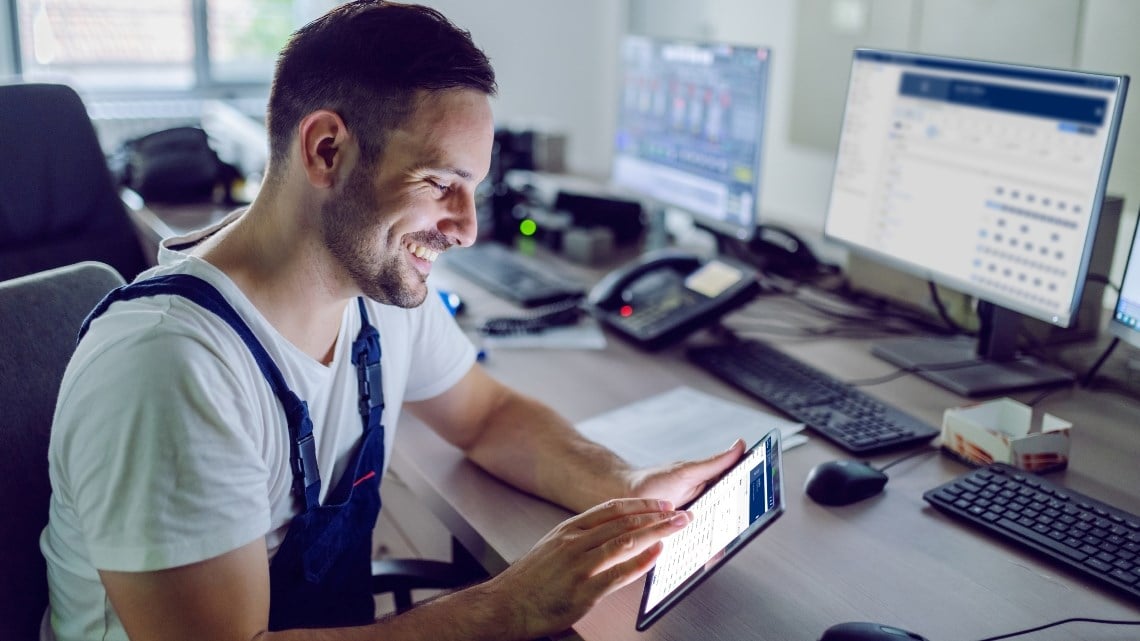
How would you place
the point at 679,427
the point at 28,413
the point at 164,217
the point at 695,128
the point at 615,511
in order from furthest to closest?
the point at 164,217
the point at 695,128
the point at 679,427
the point at 28,413
the point at 615,511

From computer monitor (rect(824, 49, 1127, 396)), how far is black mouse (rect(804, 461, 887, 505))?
388 mm

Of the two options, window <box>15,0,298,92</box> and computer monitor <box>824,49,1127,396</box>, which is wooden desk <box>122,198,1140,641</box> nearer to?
computer monitor <box>824,49,1127,396</box>

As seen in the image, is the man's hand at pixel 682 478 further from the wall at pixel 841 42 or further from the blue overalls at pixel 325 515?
the wall at pixel 841 42

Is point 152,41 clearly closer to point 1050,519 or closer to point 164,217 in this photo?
point 164,217

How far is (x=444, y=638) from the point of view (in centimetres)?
97

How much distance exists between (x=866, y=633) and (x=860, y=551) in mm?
213

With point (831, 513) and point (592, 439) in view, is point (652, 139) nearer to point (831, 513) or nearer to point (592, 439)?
point (592, 439)

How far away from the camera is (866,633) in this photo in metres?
0.90

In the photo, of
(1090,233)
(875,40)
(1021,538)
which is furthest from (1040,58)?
(1021,538)

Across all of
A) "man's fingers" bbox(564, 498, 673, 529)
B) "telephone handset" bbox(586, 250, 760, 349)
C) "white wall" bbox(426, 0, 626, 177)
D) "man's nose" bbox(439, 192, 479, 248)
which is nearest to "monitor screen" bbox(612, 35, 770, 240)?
"telephone handset" bbox(586, 250, 760, 349)

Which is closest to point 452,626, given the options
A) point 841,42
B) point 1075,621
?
point 1075,621

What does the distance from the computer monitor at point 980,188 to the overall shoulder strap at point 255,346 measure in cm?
100

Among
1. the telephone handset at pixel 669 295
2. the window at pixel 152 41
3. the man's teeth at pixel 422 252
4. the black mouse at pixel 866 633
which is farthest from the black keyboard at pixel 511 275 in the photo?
the window at pixel 152 41

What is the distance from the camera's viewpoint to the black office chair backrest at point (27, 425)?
3.58ft
